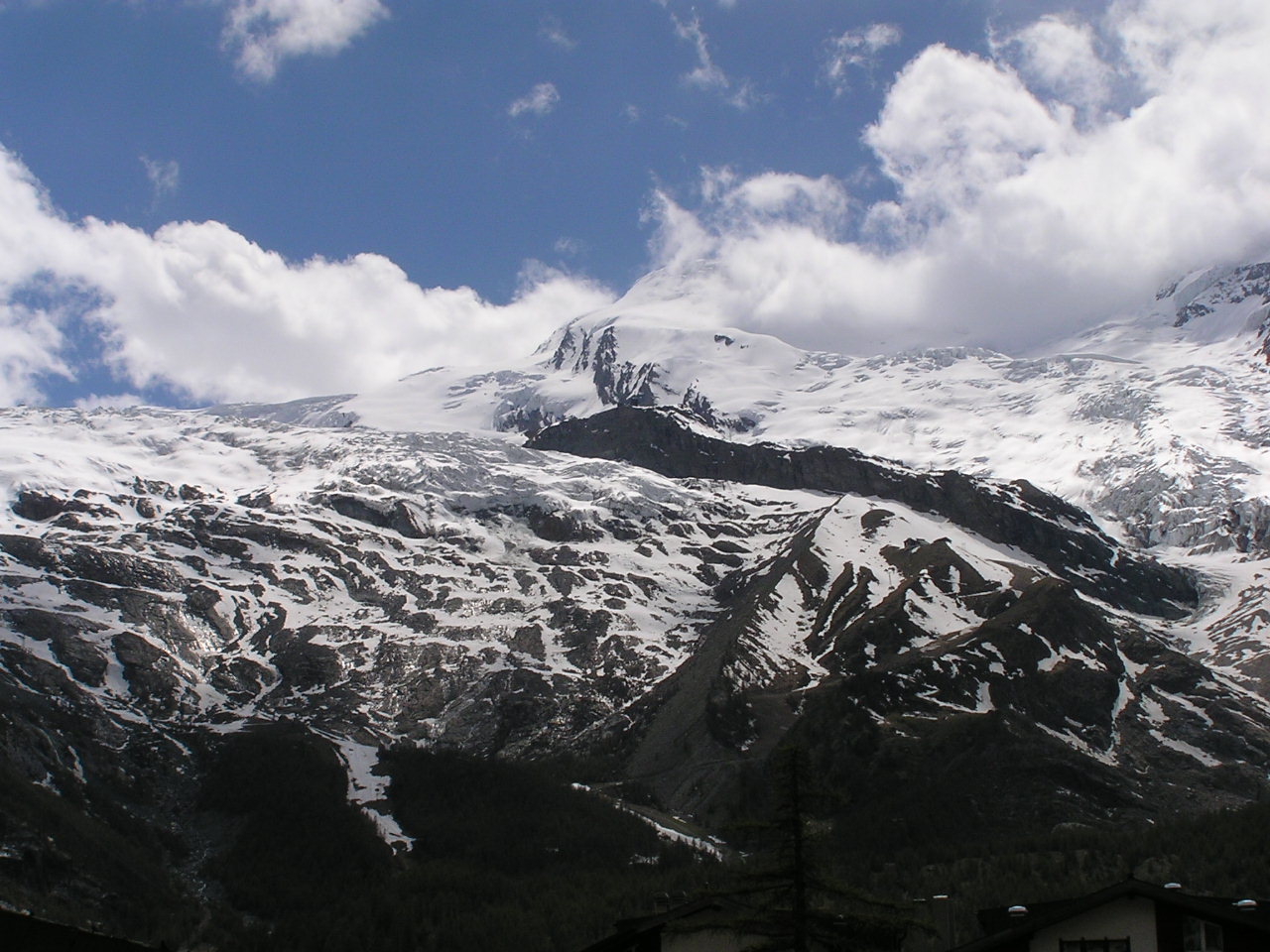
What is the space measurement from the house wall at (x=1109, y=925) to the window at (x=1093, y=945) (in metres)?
0.14

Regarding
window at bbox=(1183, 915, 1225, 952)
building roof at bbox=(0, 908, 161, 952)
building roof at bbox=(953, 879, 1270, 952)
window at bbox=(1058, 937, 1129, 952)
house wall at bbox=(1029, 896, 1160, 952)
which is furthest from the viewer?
house wall at bbox=(1029, 896, 1160, 952)

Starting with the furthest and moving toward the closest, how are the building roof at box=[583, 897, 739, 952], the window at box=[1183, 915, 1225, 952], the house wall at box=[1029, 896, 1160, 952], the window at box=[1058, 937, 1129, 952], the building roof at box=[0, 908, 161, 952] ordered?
the building roof at box=[583, 897, 739, 952] → the house wall at box=[1029, 896, 1160, 952] → the window at box=[1058, 937, 1129, 952] → the window at box=[1183, 915, 1225, 952] → the building roof at box=[0, 908, 161, 952]

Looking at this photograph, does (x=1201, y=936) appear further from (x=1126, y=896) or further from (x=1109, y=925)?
(x=1109, y=925)

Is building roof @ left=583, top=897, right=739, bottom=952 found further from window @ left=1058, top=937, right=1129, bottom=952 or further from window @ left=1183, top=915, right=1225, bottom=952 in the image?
window @ left=1183, top=915, right=1225, bottom=952

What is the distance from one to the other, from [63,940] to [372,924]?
15850cm

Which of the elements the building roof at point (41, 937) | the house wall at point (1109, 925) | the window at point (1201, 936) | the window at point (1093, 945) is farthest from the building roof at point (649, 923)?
the building roof at point (41, 937)

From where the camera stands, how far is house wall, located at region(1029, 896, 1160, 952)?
170 feet

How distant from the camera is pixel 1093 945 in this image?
5188 cm

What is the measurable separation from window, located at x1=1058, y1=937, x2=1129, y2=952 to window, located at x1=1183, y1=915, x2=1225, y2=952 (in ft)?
6.97

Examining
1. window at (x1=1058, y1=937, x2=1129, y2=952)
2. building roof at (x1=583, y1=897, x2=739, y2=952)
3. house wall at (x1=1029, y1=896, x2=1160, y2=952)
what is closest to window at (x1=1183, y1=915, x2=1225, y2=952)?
house wall at (x1=1029, y1=896, x2=1160, y2=952)

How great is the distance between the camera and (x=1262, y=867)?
599 feet

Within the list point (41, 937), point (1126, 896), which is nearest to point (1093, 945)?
point (1126, 896)

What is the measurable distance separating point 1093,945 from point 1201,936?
3.75 meters

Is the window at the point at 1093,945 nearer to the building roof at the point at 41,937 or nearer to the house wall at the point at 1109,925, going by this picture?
the house wall at the point at 1109,925
